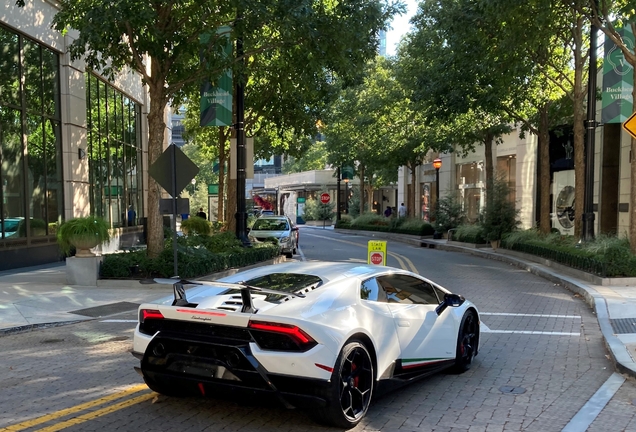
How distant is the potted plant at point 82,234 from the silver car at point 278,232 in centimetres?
849

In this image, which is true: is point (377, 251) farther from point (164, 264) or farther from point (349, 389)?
point (349, 389)

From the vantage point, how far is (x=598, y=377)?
262 inches

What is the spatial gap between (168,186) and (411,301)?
7020mm

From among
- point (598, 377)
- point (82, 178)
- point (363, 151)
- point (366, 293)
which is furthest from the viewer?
point (363, 151)

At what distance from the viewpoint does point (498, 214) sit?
24422mm

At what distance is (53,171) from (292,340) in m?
16.1

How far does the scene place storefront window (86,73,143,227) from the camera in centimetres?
2122

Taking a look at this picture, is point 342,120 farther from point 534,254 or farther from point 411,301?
point 411,301

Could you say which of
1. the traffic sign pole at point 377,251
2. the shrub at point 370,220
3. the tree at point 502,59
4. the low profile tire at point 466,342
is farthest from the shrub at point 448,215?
the low profile tire at point 466,342

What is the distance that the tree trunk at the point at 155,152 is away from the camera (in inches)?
543

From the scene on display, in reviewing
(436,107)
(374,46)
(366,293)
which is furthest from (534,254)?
(366,293)

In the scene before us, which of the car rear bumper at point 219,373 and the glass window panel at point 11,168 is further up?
the glass window panel at point 11,168

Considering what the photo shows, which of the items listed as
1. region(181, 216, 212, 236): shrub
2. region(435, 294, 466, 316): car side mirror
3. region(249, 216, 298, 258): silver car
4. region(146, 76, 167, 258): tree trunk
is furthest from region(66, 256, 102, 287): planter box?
region(181, 216, 212, 236): shrub

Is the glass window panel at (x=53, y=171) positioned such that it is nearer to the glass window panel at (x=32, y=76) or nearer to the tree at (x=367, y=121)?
the glass window panel at (x=32, y=76)
